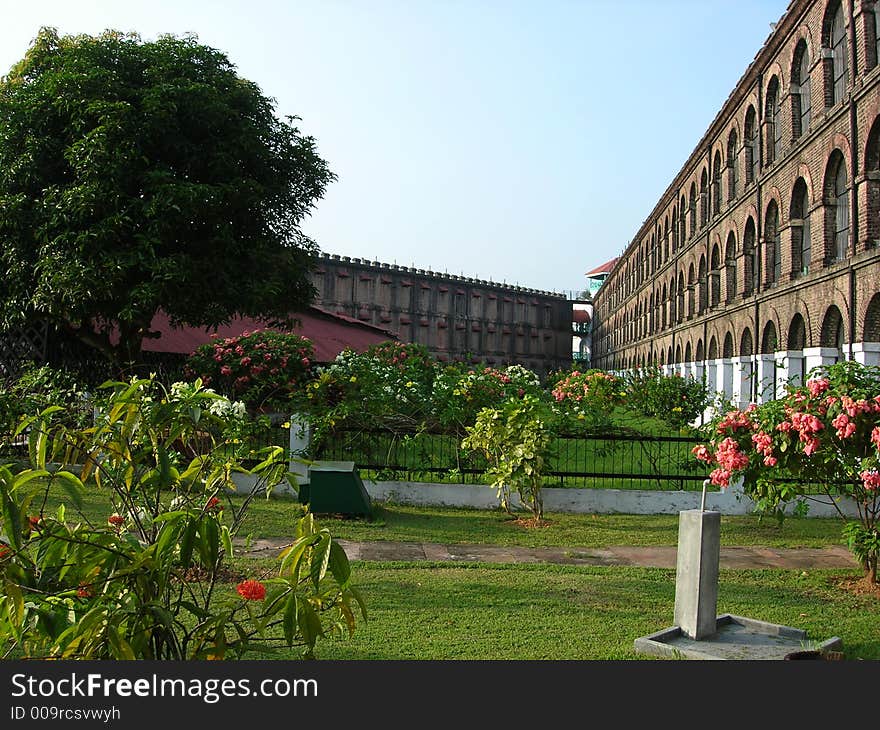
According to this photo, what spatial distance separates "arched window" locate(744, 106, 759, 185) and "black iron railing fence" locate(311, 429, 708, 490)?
15.7m

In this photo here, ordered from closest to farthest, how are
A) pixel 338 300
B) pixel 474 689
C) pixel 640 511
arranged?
pixel 474 689 → pixel 640 511 → pixel 338 300

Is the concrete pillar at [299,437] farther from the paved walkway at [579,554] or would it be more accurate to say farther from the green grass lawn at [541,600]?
the paved walkway at [579,554]

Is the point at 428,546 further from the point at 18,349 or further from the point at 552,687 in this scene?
the point at 18,349

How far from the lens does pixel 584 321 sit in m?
75.9

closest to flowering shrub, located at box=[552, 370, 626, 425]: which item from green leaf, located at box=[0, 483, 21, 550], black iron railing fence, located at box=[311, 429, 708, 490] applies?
black iron railing fence, located at box=[311, 429, 708, 490]

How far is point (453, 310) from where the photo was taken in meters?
63.5

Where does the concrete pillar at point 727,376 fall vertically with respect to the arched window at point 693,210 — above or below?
below

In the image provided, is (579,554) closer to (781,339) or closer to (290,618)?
(290,618)

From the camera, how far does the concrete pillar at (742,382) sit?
76.1 ft

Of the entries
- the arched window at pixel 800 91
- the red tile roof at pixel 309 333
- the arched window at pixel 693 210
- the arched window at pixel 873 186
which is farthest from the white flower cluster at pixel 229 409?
the arched window at pixel 693 210

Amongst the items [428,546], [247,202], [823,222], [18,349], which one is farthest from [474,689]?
[823,222]

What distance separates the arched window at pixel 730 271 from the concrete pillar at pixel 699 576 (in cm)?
2252

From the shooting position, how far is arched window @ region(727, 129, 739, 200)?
26.5 metres

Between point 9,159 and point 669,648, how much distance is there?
14.3 meters
